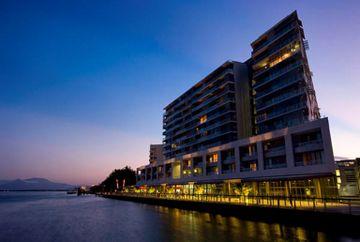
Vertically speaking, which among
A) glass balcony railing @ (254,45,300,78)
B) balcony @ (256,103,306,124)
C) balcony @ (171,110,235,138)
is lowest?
balcony @ (256,103,306,124)

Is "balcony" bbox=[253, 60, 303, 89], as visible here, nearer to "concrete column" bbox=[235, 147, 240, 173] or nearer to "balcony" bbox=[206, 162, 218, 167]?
"concrete column" bbox=[235, 147, 240, 173]

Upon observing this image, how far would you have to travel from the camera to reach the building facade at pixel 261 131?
41.3 m

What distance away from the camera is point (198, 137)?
89.0 metres

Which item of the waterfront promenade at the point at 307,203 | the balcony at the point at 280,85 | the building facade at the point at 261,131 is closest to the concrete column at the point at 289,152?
the building facade at the point at 261,131

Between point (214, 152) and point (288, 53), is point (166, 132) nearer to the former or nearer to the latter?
point (214, 152)

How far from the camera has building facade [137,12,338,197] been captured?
41.3 m

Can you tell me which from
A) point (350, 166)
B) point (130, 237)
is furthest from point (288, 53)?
point (130, 237)

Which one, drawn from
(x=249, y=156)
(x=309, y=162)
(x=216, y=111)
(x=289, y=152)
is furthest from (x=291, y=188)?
(x=216, y=111)

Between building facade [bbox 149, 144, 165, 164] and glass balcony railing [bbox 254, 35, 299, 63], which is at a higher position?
glass balcony railing [bbox 254, 35, 299, 63]

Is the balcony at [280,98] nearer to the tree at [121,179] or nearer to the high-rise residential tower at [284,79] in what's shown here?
the high-rise residential tower at [284,79]

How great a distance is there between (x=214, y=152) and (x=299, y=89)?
78.1 feet

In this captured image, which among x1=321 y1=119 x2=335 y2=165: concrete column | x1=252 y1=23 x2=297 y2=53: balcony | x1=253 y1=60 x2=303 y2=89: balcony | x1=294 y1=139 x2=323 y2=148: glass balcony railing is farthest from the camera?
x1=252 y1=23 x2=297 y2=53: balcony

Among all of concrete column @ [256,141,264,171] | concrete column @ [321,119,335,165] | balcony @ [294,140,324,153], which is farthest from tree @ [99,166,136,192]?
concrete column @ [321,119,335,165]

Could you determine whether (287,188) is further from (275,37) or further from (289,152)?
(275,37)
